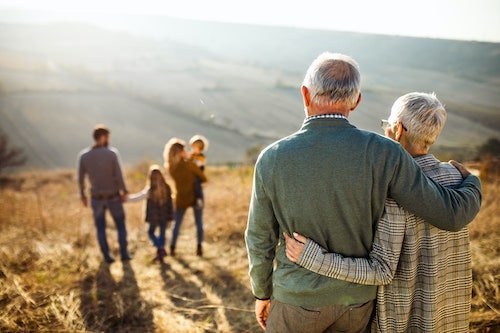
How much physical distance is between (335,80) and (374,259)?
0.73 meters

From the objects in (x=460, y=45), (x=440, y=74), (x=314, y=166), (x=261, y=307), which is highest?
(x=460, y=45)

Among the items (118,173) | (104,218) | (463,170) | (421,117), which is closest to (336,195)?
(421,117)

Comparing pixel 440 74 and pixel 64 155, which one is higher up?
pixel 440 74

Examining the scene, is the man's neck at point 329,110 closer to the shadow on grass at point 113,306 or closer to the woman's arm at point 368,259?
the woman's arm at point 368,259

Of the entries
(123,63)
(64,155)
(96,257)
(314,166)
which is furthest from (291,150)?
(123,63)

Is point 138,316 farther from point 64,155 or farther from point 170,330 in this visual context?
point 64,155

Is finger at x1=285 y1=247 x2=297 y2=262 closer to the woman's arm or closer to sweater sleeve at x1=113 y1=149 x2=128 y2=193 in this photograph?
the woman's arm

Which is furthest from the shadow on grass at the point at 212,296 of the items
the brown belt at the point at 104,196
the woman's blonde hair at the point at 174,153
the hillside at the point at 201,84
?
the hillside at the point at 201,84

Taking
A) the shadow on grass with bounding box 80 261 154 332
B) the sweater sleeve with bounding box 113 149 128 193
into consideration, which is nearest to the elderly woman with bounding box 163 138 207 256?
the sweater sleeve with bounding box 113 149 128 193

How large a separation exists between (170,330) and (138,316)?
0.43 m

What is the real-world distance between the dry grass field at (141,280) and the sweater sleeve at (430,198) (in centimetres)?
175

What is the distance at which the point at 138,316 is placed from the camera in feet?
11.1

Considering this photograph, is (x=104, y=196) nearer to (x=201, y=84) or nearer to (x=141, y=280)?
(x=141, y=280)

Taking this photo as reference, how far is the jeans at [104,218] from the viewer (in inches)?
186
